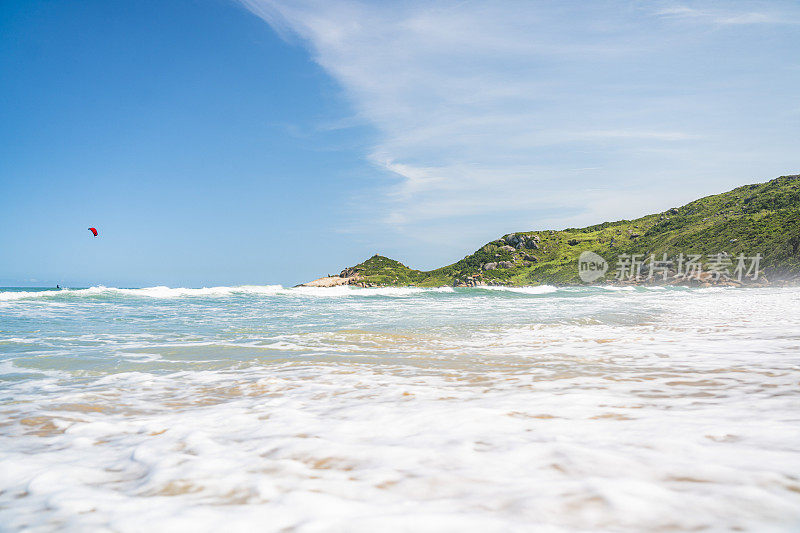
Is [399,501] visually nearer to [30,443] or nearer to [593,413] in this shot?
[593,413]

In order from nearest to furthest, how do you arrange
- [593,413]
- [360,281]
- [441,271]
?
[593,413] → [360,281] → [441,271]

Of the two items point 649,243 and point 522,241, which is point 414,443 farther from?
point 522,241

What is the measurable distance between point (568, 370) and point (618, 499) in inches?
161

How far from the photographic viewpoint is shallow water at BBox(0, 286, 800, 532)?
2.22m

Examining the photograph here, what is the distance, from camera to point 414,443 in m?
3.34

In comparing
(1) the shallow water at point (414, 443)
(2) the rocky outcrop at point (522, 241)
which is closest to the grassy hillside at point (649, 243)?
(2) the rocky outcrop at point (522, 241)

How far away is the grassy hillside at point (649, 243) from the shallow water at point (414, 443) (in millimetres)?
76617

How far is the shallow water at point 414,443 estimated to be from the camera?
7.30ft

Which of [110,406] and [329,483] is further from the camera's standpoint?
[110,406]

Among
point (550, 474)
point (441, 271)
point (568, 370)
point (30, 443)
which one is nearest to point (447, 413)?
point (550, 474)

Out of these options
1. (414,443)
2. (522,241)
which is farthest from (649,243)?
(414,443)

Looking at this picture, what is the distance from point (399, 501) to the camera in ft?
7.78

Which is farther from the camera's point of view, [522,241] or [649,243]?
[522,241]

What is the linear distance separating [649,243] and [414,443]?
121 metres
